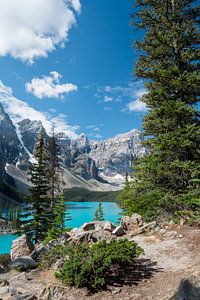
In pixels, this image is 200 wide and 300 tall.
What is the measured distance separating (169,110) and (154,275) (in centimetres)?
873

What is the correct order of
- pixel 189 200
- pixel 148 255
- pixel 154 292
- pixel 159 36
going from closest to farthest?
pixel 154 292, pixel 148 255, pixel 189 200, pixel 159 36

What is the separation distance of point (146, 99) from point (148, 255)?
31.5ft

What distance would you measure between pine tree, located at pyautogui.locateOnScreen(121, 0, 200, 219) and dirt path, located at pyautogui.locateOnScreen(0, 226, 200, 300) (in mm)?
2826

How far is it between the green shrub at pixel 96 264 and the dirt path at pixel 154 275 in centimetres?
27

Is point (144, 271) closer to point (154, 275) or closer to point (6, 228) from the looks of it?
point (154, 275)

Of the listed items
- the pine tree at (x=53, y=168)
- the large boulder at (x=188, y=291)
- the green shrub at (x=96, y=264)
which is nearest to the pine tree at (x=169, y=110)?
the green shrub at (x=96, y=264)

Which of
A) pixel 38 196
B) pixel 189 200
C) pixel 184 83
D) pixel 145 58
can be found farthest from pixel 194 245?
pixel 38 196

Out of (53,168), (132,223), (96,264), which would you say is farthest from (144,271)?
(53,168)

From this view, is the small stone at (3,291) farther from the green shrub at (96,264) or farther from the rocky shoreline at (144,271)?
the green shrub at (96,264)

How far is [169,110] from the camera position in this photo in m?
14.4

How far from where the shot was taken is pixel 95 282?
7.36 meters

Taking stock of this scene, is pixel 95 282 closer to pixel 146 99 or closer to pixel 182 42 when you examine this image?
pixel 146 99

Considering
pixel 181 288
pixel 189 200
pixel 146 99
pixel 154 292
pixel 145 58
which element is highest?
pixel 145 58

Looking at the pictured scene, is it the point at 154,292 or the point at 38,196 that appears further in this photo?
the point at 38,196
